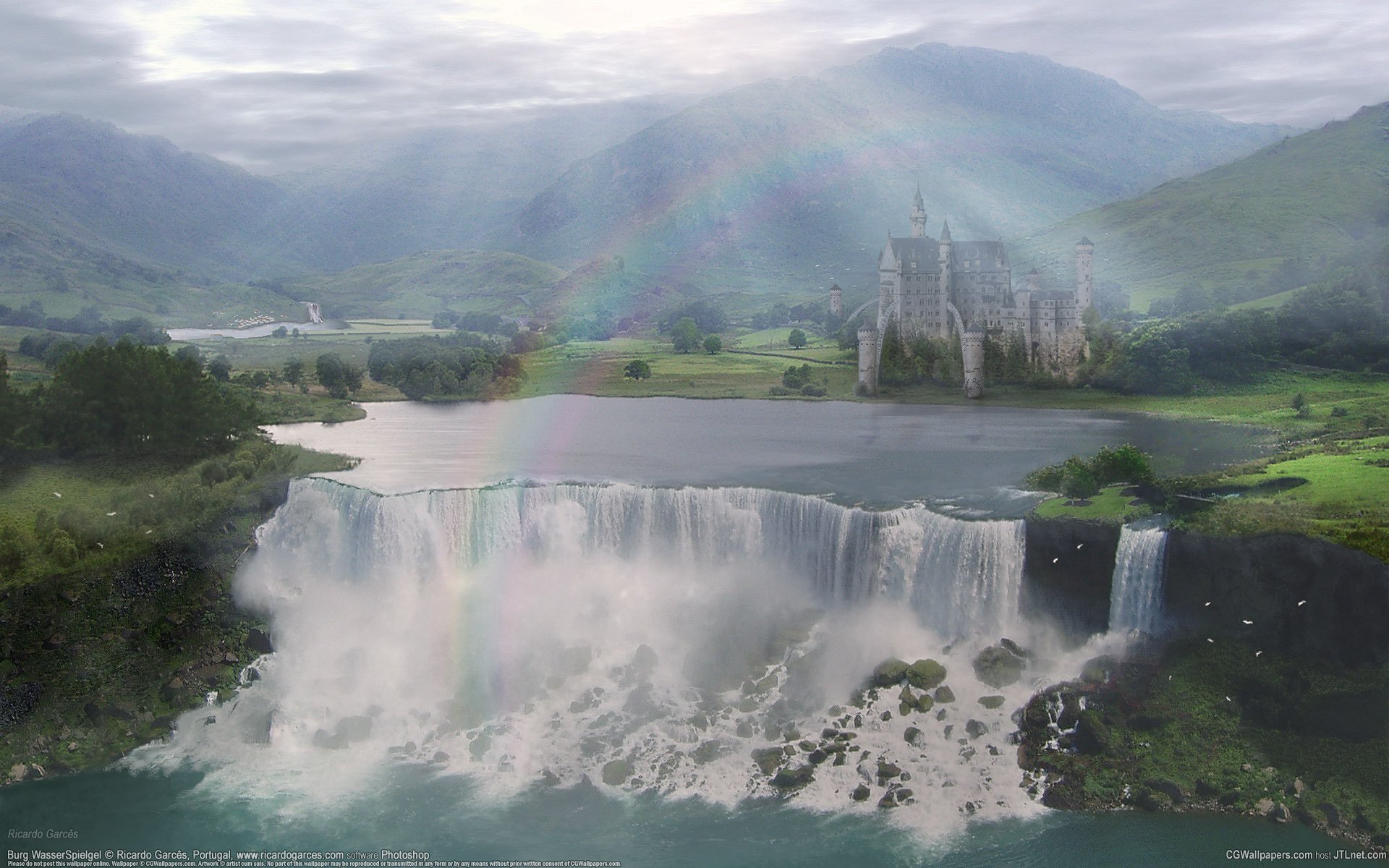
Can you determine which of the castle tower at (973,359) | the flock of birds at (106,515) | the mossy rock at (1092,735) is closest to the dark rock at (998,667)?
the mossy rock at (1092,735)

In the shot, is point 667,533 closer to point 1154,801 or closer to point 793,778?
point 793,778

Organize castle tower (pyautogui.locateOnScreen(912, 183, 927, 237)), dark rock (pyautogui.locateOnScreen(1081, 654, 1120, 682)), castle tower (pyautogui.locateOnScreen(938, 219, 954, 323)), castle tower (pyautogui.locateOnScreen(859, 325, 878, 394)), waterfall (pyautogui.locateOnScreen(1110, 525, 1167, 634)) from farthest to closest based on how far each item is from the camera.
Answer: castle tower (pyautogui.locateOnScreen(912, 183, 927, 237)) → castle tower (pyautogui.locateOnScreen(938, 219, 954, 323)) → castle tower (pyautogui.locateOnScreen(859, 325, 878, 394)) → waterfall (pyautogui.locateOnScreen(1110, 525, 1167, 634)) → dark rock (pyautogui.locateOnScreen(1081, 654, 1120, 682))

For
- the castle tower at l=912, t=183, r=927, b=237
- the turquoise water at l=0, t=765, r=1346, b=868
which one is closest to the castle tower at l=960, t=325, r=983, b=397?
the castle tower at l=912, t=183, r=927, b=237

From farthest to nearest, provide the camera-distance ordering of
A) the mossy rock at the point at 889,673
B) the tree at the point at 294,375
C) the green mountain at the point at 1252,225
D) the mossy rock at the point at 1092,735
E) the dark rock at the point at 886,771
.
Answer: the green mountain at the point at 1252,225, the tree at the point at 294,375, the mossy rock at the point at 889,673, the mossy rock at the point at 1092,735, the dark rock at the point at 886,771

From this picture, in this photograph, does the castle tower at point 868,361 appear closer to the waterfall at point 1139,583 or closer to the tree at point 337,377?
the tree at point 337,377

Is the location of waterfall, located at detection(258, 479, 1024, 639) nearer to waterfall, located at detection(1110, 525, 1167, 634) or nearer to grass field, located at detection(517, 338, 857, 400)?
waterfall, located at detection(1110, 525, 1167, 634)
